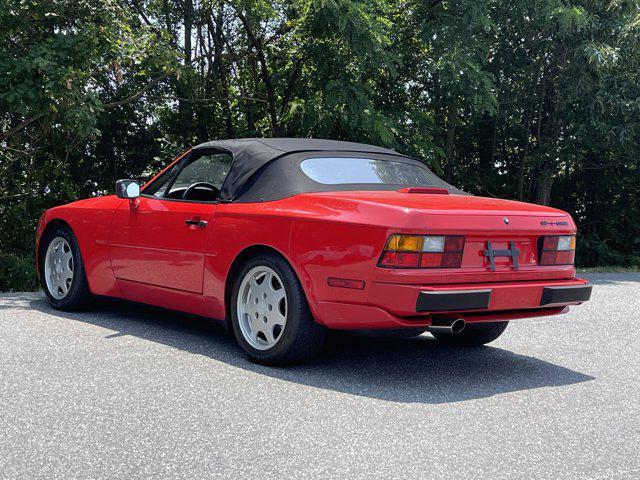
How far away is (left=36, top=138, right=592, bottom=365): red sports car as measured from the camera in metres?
4.63

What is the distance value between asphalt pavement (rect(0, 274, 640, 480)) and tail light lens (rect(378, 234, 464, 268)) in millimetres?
713

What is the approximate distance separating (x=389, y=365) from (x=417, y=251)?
1053mm

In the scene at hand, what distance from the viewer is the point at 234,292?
17.6ft

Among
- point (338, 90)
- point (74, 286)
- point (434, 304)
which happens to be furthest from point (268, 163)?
point (338, 90)

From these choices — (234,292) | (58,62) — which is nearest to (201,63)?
(58,62)

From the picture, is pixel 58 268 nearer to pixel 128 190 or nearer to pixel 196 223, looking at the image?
pixel 128 190

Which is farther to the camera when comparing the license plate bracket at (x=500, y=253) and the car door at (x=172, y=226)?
the car door at (x=172, y=226)

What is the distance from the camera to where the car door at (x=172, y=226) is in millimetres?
5734

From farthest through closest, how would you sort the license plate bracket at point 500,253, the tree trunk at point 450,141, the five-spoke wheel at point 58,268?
1. the tree trunk at point 450,141
2. the five-spoke wheel at point 58,268
3. the license plate bracket at point 500,253

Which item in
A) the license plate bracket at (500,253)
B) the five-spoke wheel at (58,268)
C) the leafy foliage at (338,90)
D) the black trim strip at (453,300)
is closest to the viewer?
the black trim strip at (453,300)

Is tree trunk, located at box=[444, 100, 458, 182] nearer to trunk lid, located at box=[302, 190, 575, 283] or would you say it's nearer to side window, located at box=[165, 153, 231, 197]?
side window, located at box=[165, 153, 231, 197]

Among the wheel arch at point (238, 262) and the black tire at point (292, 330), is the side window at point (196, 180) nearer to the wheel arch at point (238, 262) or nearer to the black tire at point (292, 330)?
the wheel arch at point (238, 262)

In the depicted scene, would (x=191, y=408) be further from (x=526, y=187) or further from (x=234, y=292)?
(x=526, y=187)

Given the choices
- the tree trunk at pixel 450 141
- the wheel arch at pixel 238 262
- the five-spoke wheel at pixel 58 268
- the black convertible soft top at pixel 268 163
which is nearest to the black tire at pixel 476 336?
the black convertible soft top at pixel 268 163
